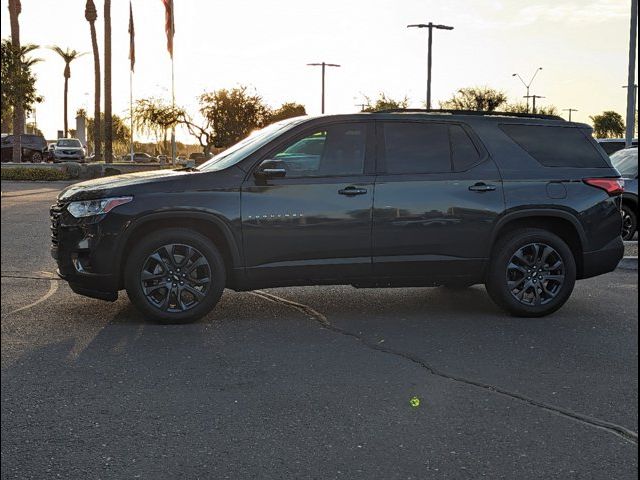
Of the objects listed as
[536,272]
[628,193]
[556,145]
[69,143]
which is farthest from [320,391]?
[69,143]

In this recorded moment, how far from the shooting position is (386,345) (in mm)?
6137

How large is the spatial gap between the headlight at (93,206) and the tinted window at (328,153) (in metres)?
1.30

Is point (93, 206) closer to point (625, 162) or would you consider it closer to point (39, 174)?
point (625, 162)

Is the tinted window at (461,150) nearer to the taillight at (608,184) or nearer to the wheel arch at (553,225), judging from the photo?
the wheel arch at (553,225)

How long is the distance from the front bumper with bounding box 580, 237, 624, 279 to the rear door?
944mm

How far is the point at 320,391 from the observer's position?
16.1 feet

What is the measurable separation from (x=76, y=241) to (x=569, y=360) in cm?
364

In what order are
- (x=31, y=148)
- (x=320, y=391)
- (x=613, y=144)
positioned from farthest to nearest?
(x=31, y=148)
(x=613, y=144)
(x=320, y=391)

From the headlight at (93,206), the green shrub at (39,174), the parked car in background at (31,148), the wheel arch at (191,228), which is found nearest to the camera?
the headlight at (93,206)

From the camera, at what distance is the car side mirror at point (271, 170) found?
6629mm

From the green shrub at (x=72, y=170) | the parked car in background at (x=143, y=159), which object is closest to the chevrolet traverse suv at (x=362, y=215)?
the green shrub at (x=72, y=170)

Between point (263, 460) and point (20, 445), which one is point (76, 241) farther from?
point (263, 460)

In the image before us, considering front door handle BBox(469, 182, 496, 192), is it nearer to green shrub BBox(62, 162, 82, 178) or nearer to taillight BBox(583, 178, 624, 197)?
taillight BBox(583, 178, 624, 197)

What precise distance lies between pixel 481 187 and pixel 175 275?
257cm
